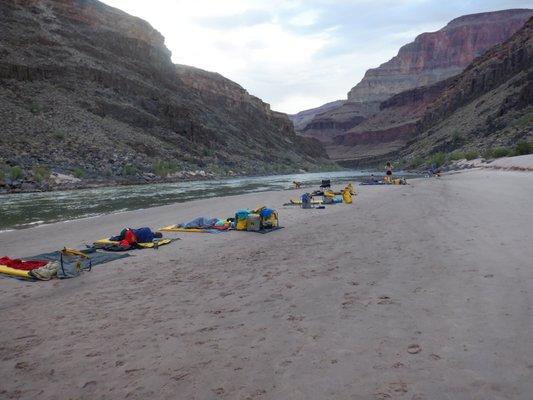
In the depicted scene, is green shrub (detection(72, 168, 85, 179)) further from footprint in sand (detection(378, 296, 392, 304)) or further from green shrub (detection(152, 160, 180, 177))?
footprint in sand (detection(378, 296, 392, 304))

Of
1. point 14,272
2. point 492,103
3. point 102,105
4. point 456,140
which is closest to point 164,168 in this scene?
point 102,105

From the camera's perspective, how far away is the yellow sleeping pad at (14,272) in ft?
23.8

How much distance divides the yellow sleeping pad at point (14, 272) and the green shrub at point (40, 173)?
27.6 meters

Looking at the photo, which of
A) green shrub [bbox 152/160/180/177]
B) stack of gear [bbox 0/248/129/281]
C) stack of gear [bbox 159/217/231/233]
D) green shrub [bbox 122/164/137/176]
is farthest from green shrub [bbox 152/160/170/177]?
stack of gear [bbox 0/248/129/281]

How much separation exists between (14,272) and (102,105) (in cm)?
5735

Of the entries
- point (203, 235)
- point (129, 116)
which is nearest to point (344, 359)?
point (203, 235)

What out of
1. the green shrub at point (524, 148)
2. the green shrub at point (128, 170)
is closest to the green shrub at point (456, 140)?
the green shrub at point (524, 148)

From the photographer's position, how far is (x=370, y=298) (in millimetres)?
5125

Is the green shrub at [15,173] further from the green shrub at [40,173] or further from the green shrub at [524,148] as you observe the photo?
Answer: the green shrub at [524,148]

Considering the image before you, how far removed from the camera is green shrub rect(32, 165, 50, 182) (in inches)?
1261

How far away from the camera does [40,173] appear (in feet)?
108

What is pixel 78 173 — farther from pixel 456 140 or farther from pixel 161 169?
pixel 456 140

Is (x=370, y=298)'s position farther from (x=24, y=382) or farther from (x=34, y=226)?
(x=34, y=226)

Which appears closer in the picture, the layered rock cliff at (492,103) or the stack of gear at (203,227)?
the stack of gear at (203,227)
